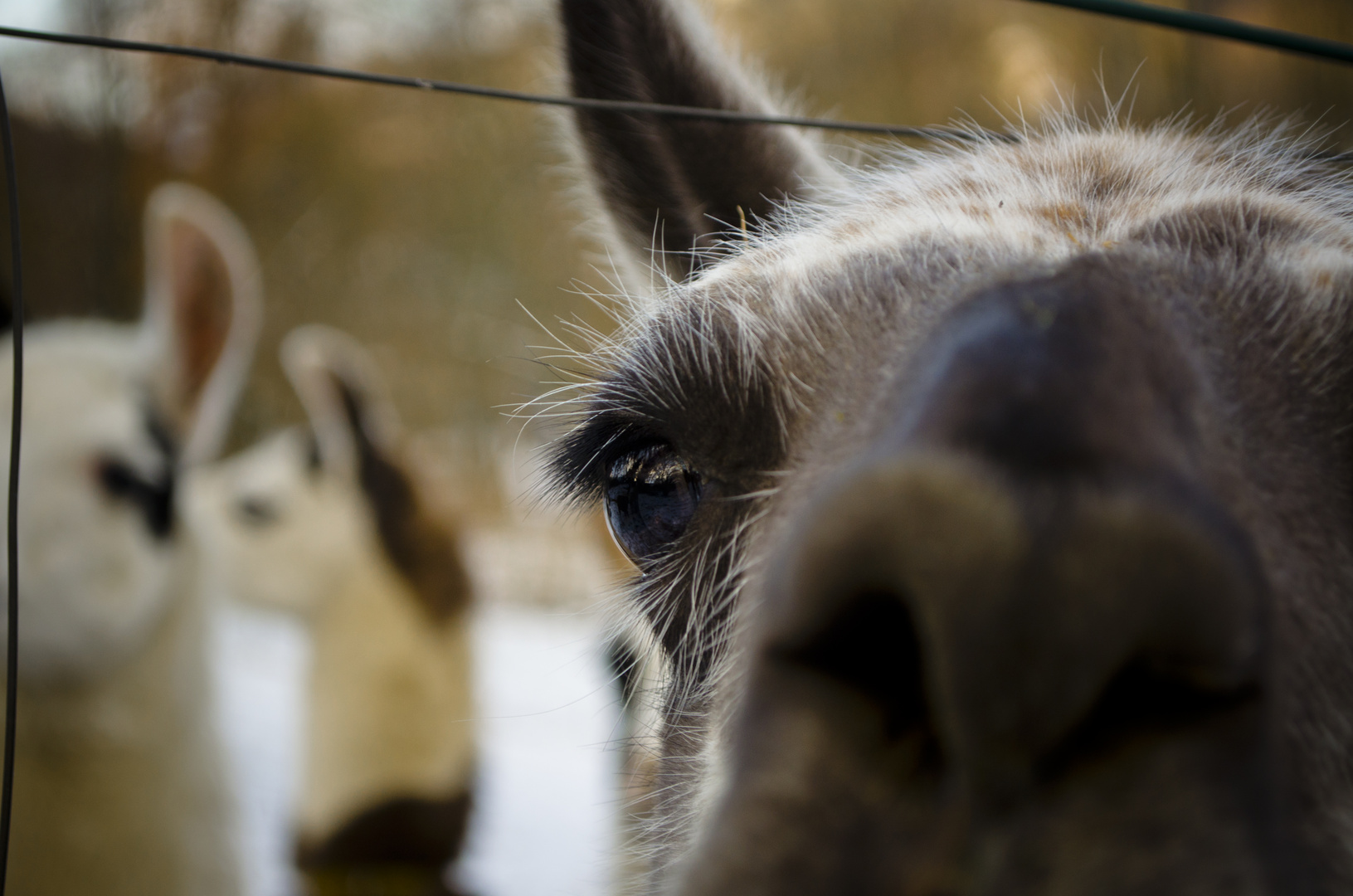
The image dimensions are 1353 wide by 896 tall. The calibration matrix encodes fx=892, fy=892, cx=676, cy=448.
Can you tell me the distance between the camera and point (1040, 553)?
2.04ft

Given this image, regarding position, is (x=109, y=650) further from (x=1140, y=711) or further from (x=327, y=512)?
(x=1140, y=711)

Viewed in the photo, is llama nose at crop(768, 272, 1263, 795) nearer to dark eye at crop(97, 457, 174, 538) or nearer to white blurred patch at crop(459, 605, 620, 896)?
dark eye at crop(97, 457, 174, 538)

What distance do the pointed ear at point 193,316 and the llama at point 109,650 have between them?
9 cm

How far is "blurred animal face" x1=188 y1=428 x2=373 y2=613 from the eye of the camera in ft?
19.9

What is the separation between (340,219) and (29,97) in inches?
109

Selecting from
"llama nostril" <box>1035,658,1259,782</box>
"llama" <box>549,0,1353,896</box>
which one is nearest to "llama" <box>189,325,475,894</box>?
"llama" <box>549,0,1353,896</box>

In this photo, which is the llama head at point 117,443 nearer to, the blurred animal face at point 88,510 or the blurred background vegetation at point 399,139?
the blurred animal face at point 88,510

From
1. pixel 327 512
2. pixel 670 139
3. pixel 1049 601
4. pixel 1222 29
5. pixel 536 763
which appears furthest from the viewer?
pixel 536 763

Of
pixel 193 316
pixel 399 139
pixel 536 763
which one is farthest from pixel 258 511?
pixel 399 139

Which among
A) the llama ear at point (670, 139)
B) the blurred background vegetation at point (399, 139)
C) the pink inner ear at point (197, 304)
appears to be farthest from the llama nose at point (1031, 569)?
the blurred background vegetation at point (399, 139)

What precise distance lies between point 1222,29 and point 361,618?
18.6 feet

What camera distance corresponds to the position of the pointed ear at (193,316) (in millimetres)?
3746

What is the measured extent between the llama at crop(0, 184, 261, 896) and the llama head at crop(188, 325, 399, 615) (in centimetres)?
218

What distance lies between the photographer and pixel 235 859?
3.27 m
